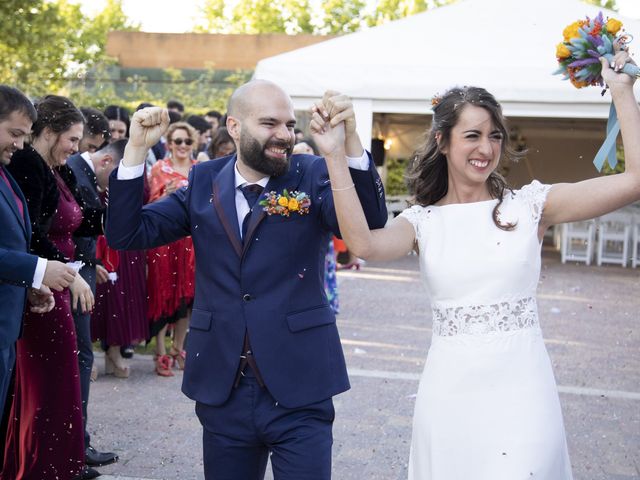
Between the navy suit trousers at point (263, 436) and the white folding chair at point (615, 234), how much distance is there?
14.3 m

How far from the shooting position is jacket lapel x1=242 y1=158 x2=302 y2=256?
3.32 meters

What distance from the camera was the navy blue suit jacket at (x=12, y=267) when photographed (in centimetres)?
397

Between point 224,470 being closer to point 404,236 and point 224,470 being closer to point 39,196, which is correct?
point 404,236

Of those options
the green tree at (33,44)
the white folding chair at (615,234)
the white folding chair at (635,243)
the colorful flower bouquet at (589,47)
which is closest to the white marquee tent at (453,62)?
the white folding chair at (615,234)

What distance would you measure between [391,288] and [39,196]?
9.18 meters

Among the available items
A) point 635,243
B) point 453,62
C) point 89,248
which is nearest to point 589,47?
point 89,248

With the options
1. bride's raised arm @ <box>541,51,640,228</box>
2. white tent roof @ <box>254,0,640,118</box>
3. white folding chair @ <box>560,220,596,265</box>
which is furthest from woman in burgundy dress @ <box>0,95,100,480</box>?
white folding chair @ <box>560,220,596,265</box>

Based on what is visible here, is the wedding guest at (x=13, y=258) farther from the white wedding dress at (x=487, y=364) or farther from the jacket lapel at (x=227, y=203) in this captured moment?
the white wedding dress at (x=487, y=364)

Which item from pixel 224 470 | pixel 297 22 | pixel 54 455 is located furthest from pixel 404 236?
pixel 297 22

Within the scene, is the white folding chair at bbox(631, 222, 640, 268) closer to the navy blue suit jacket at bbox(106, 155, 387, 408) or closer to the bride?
the bride

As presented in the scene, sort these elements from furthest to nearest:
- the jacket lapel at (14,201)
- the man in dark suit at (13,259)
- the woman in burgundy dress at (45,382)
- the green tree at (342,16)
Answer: the green tree at (342,16)
the woman in burgundy dress at (45,382)
the jacket lapel at (14,201)
the man in dark suit at (13,259)

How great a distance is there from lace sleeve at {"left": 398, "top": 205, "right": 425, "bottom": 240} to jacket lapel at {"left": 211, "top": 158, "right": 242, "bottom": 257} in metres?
0.62

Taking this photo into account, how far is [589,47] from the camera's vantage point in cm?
314

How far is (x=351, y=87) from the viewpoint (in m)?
13.1
